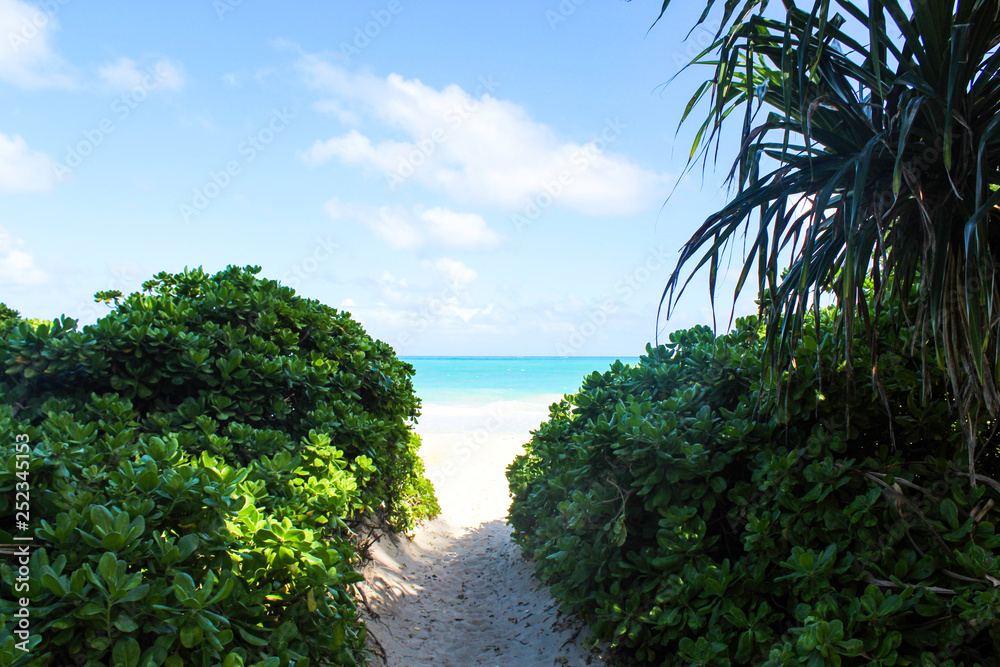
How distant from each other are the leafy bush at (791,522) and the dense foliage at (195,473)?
57.0 inches

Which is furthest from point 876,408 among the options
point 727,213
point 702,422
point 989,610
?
point 727,213

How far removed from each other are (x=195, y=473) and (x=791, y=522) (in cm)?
261

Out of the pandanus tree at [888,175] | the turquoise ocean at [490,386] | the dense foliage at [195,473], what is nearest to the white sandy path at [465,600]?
the dense foliage at [195,473]

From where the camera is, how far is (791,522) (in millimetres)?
2570

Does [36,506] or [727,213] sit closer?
[36,506]

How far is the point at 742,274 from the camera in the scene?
2.69 m

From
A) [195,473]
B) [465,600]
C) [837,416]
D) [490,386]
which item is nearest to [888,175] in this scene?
[837,416]

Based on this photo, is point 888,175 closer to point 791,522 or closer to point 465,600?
point 791,522

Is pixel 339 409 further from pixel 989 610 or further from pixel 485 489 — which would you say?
pixel 485 489

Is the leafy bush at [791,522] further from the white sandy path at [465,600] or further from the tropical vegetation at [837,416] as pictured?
the white sandy path at [465,600]

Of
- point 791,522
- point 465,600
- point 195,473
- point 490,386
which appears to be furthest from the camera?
point 490,386

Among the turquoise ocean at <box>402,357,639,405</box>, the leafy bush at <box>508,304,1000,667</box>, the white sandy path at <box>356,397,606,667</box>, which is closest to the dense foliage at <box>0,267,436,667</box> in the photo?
the white sandy path at <box>356,397,606,667</box>

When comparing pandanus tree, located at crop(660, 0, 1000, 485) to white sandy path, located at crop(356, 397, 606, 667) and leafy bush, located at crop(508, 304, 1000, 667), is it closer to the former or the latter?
leafy bush, located at crop(508, 304, 1000, 667)

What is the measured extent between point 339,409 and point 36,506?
2147 millimetres
